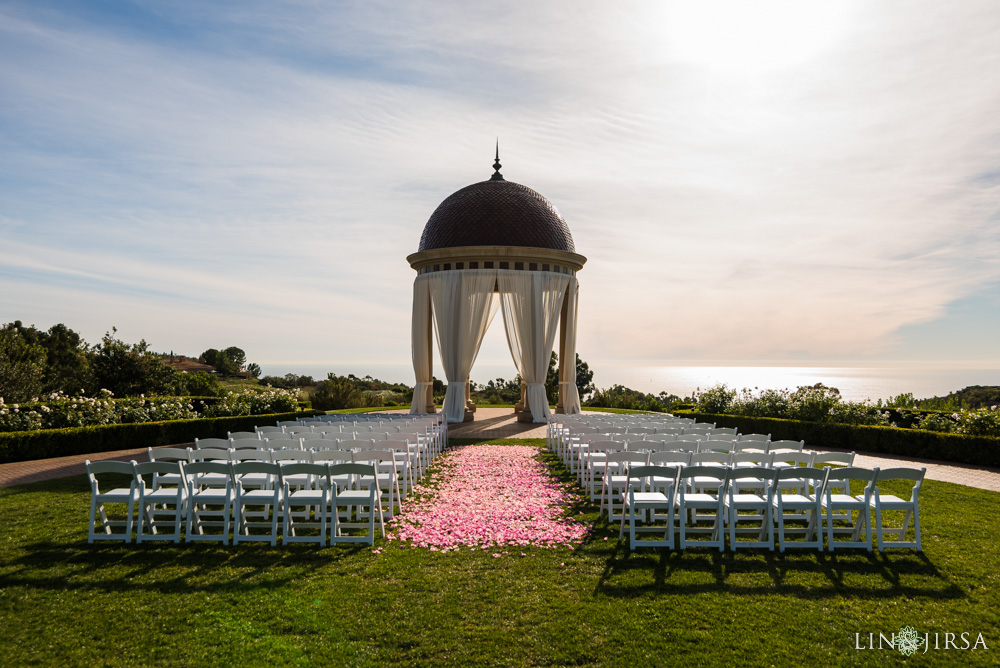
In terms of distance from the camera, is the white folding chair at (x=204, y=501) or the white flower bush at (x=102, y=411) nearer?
the white folding chair at (x=204, y=501)

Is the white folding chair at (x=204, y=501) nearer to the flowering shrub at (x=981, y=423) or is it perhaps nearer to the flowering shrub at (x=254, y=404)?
the flowering shrub at (x=254, y=404)

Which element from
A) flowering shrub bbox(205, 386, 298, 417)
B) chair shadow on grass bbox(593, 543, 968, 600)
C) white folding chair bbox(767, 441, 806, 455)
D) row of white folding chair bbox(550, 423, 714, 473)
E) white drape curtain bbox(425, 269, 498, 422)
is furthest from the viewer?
white drape curtain bbox(425, 269, 498, 422)

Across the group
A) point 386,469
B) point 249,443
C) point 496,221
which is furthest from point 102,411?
point 496,221

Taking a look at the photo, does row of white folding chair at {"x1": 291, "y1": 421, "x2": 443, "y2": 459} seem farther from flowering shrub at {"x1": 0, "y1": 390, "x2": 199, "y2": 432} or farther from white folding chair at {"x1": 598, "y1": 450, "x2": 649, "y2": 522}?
flowering shrub at {"x1": 0, "y1": 390, "x2": 199, "y2": 432}

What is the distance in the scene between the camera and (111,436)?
50.7ft

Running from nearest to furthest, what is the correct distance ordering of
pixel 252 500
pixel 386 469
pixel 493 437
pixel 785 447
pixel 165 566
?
pixel 165 566
pixel 252 500
pixel 386 469
pixel 785 447
pixel 493 437

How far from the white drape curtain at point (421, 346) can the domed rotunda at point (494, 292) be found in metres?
0.04

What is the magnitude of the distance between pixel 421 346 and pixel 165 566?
17136mm

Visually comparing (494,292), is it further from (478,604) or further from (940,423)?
(478,604)

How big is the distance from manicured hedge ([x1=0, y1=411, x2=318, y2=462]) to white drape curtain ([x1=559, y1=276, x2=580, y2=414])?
1082cm

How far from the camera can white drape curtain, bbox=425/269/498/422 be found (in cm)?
2181

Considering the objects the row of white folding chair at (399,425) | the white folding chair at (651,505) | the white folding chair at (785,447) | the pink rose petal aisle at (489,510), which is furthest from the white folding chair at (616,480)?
the row of white folding chair at (399,425)

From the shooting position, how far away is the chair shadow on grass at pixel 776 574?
5.58 metres

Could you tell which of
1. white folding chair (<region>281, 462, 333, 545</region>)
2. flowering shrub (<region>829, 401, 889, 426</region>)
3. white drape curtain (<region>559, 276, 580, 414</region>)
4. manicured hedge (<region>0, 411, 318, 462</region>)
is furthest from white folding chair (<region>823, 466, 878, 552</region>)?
manicured hedge (<region>0, 411, 318, 462</region>)
